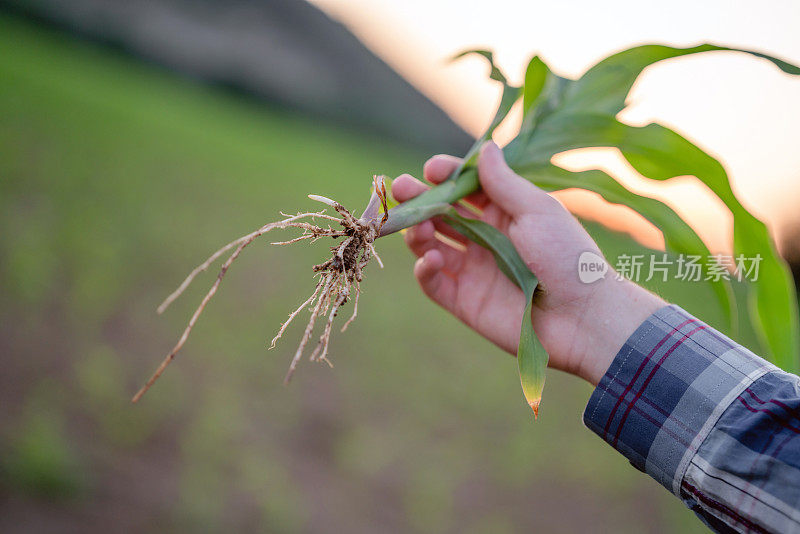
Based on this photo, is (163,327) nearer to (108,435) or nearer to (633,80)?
(108,435)

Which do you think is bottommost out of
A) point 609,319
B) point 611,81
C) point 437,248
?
point 609,319

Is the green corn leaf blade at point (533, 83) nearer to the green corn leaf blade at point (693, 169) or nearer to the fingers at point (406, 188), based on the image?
the green corn leaf blade at point (693, 169)

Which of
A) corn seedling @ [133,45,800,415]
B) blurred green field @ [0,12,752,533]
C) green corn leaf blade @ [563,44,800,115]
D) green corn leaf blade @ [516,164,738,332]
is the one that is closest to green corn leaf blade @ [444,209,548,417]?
corn seedling @ [133,45,800,415]

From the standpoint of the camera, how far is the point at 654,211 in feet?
3.56

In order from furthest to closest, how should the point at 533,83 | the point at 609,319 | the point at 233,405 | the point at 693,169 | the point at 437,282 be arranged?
1. the point at 233,405
2. the point at 437,282
3. the point at 533,83
4. the point at 693,169
5. the point at 609,319

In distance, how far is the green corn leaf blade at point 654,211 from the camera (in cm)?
108

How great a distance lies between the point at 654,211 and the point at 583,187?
0.49 feet

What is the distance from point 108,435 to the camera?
177 cm

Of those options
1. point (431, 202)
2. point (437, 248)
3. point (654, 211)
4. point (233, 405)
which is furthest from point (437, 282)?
point (233, 405)

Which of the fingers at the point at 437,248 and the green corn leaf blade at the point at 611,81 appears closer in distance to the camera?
the green corn leaf blade at the point at 611,81

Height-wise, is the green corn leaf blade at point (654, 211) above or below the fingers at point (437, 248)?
above

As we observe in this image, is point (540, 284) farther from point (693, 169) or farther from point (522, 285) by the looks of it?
point (693, 169)

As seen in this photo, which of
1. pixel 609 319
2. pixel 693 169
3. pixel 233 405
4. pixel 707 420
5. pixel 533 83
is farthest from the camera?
pixel 233 405

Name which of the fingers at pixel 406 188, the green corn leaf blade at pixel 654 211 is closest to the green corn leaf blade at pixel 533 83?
the green corn leaf blade at pixel 654 211
